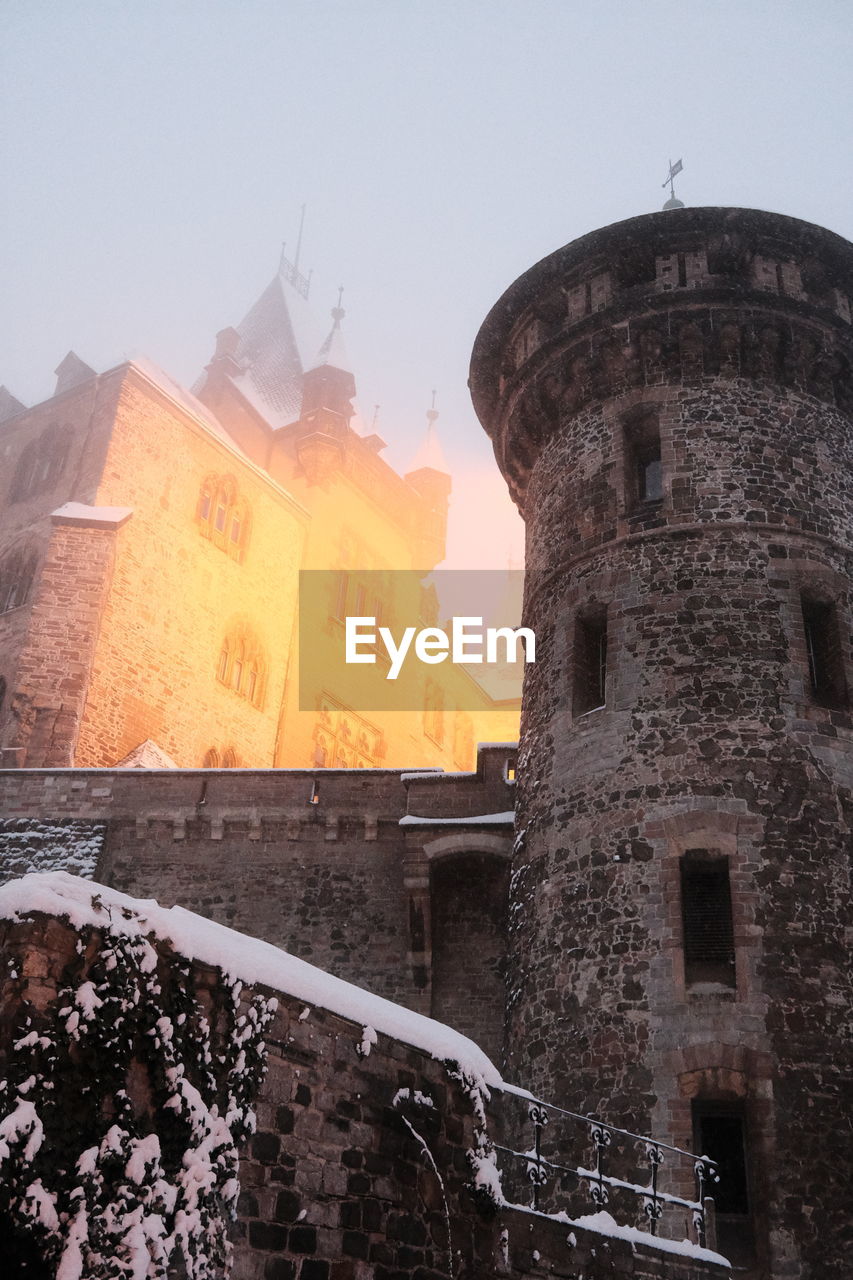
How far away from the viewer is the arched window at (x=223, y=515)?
3200 centimetres

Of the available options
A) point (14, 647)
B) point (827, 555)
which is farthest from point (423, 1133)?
point (14, 647)

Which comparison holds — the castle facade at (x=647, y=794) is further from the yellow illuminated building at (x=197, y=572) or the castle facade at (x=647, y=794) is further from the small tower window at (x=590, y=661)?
the yellow illuminated building at (x=197, y=572)

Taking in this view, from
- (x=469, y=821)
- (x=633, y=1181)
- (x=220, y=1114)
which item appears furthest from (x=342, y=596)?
(x=220, y=1114)

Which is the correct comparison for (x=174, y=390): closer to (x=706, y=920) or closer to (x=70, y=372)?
(x=70, y=372)

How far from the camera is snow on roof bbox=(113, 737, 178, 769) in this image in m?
26.2

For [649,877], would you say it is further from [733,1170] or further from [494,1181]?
[494,1181]

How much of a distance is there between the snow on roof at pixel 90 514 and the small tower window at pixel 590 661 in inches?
607

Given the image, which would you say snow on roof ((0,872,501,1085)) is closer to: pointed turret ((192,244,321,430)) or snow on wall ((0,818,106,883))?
snow on wall ((0,818,106,883))

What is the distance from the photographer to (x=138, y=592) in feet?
93.5

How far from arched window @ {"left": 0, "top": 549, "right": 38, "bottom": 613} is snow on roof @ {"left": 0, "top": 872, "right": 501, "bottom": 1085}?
21634mm

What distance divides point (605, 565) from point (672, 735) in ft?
8.28

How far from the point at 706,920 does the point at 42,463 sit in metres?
23.0

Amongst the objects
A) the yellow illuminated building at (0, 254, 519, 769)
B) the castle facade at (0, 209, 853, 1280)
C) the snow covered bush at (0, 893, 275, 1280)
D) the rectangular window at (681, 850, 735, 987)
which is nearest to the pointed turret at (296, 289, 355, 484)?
the yellow illuminated building at (0, 254, 519, 769)

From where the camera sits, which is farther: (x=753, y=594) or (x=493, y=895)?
(x=493, y=895)
